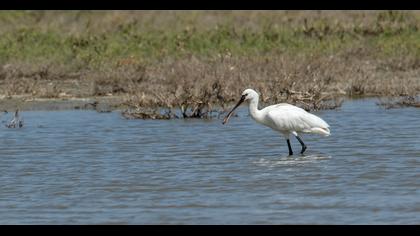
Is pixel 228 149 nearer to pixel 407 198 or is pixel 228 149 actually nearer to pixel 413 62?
pixel 407 198

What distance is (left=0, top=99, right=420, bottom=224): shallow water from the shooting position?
9.77 meters

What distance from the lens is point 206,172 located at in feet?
40.5

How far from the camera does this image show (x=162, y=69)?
837 inches

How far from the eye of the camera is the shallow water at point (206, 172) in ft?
32.1

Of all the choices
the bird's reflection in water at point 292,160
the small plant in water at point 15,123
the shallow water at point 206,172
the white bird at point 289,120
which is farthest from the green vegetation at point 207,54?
the bird's reflection in water at point 292,160

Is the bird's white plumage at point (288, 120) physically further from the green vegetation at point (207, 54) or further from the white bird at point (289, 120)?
the green vegetation at point (207, 54)

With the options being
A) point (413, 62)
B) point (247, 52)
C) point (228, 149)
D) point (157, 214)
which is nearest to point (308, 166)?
point (228, 149)

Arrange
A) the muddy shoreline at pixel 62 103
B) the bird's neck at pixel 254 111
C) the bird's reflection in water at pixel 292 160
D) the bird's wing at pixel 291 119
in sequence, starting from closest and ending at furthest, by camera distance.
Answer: the bird's reflection in water at pixel 292 160 < the bird's wing at pixel 291 119 < the bird's neck at pixel 254 111 < the muddy shoreline at pixel 62 103

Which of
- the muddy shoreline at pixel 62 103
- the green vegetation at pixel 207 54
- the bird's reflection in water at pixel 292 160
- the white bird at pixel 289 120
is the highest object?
the green vegetation at pixel 207 54

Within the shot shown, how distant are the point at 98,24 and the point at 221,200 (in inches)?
809

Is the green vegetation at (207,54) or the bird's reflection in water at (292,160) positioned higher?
the green vegetation at (207,54)

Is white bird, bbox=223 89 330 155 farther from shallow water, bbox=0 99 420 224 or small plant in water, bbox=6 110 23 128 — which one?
small plant in water, bbox=6 110 23 128

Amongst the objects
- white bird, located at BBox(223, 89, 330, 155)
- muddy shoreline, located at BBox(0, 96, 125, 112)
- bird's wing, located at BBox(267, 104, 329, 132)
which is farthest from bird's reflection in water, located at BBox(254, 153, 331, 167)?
muddy shoreline, located at BBox(0, 96, 125, 112)

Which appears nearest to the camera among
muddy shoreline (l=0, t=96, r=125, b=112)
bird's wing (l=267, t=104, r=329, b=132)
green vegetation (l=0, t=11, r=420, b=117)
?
bird's wing (l=267, t=104, r=329, b=132)
